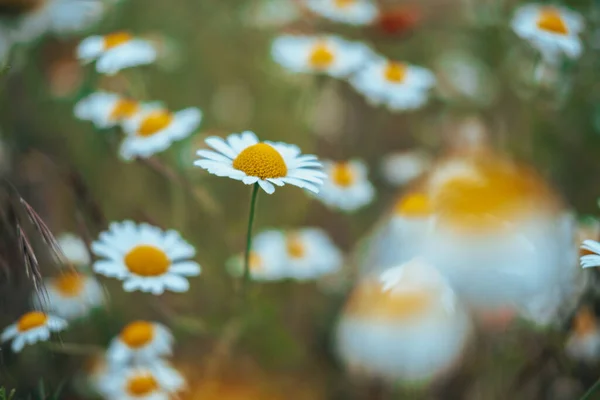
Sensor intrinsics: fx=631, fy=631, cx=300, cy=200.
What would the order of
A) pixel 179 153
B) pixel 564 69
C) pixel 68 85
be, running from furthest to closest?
pixel 68 85 < pixel 564 69 < pixel 179 153

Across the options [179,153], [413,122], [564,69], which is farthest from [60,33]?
[564,69]

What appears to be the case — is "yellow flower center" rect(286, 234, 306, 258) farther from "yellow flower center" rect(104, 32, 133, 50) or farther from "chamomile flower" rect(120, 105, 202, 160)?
"yellow flower center" rect(104, 32, 133, 50)

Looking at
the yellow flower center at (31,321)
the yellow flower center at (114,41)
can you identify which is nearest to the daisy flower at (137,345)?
the yellow flower center at (31,321)

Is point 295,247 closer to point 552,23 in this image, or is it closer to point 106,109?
point 106,109

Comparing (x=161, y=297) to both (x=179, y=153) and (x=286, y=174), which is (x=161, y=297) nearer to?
(x=179, y=153)

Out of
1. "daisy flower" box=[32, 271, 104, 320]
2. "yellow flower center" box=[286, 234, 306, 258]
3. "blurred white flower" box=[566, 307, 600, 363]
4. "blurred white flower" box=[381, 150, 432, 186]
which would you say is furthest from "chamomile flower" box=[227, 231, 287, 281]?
"blurred white flower" box=[566, 307, 600, 363]
